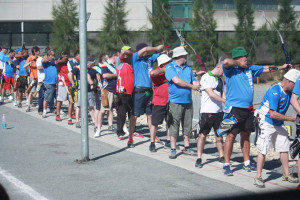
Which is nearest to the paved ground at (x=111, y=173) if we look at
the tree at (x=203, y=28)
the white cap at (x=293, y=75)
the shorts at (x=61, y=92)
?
the white cap at (x=293, y=75)

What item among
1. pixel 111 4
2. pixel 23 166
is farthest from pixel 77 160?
pixel 111 4

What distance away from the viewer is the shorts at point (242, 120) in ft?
26.0

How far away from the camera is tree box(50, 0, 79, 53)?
28.2m

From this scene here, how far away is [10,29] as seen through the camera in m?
35.9

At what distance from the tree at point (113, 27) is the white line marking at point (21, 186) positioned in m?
21.8

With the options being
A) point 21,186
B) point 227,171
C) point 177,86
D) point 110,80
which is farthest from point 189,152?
point 21,186

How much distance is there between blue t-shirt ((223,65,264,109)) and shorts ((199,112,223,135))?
776 mm

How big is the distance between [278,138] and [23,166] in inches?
162

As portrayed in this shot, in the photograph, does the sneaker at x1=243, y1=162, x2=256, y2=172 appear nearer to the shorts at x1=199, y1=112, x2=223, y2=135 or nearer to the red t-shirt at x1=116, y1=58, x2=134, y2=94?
the shorts at x1=199, y1=112, x2=223, y2=135

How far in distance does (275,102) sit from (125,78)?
405cm

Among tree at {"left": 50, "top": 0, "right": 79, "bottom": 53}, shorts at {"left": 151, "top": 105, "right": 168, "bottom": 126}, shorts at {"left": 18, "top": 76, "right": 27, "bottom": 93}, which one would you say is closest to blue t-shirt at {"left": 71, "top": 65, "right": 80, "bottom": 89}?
shorts at {"left": 151, "top": 105, "right": 168, "bottom": 126}

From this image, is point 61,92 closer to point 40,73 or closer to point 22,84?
point 40,73

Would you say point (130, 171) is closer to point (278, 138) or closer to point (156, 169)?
point (156, 169)

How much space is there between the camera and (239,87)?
793cm
